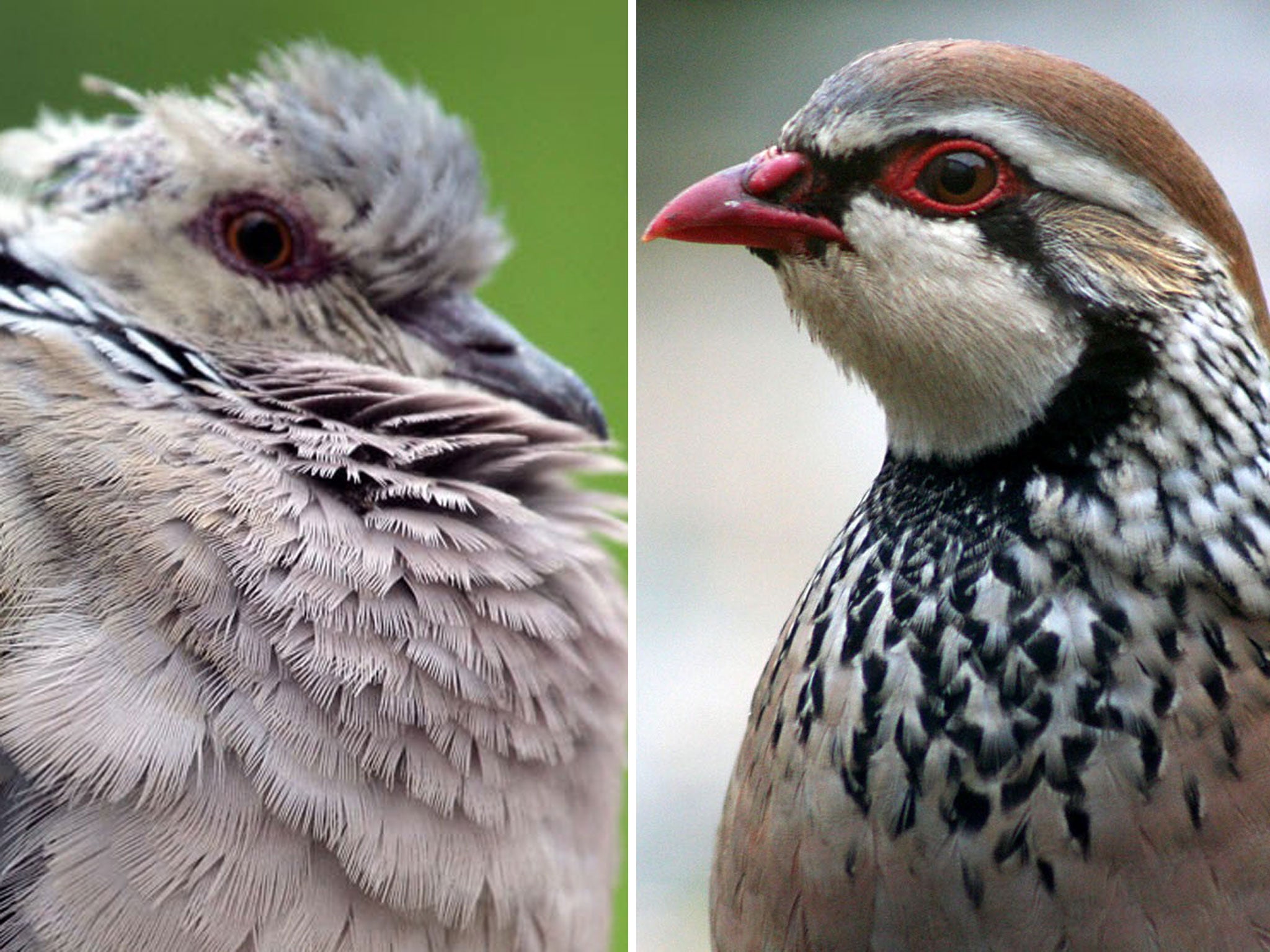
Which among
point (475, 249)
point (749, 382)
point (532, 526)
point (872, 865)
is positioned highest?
point (475, 249)

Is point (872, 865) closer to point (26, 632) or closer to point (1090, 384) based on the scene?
point (1090, 384)

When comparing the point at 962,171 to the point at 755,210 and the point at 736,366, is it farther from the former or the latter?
the point at 736,366

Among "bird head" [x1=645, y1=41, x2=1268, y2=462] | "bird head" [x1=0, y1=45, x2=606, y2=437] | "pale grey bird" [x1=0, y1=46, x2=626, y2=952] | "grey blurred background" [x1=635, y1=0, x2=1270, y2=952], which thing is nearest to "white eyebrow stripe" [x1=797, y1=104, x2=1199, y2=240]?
"bird head" [x1=645, y1=41, x2=1268, y2=462]

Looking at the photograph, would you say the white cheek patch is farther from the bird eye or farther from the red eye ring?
the bird eye

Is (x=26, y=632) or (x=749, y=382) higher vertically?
(x=749, y=382)

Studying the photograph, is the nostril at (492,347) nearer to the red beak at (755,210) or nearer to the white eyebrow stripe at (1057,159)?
the red beak at (755,210)

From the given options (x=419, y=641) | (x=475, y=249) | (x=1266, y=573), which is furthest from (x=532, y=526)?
(x=1266, y=573)

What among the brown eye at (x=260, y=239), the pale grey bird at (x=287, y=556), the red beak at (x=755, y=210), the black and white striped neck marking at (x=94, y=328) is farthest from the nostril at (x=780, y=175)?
the brown eye at (x=260, y=239)
